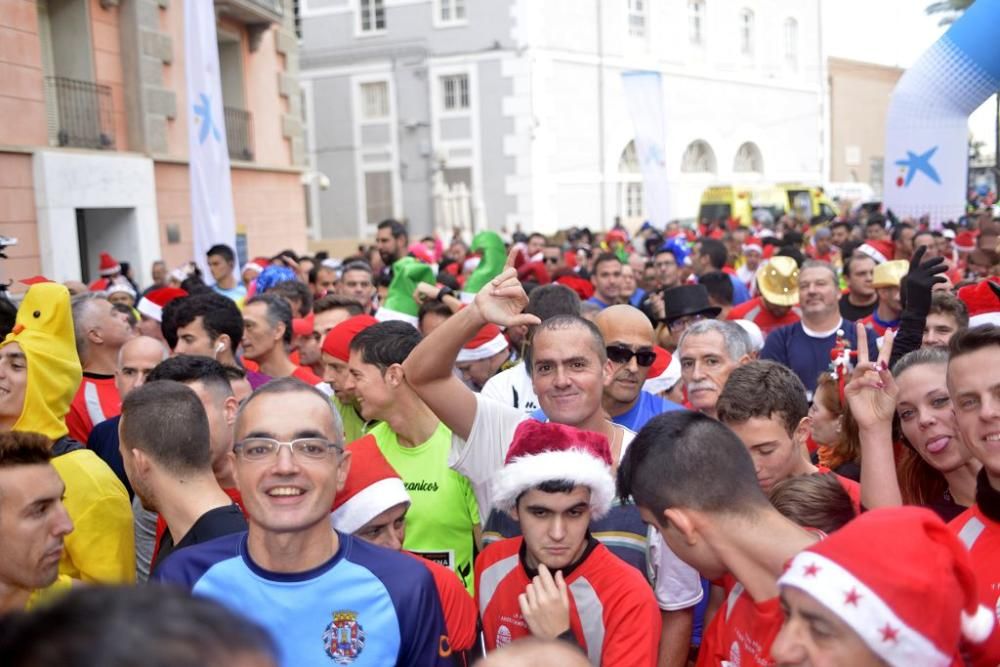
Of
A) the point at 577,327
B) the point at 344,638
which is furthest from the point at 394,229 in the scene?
the point at 344,638

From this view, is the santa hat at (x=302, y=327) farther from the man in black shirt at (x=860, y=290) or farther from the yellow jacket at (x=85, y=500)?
the man in black shirt at (x=860, y=290)

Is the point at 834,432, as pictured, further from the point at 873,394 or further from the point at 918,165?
the point at 918,165

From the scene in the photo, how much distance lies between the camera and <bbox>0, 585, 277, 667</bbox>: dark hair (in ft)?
3.35

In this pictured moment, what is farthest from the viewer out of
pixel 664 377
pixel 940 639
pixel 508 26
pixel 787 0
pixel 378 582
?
pixel 787 0

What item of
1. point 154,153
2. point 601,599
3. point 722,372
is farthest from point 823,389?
point 154,153

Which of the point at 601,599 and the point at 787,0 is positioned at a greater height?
the point at 787,0

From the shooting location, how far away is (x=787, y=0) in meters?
46.5

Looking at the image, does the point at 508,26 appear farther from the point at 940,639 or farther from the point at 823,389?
the point at 940,639

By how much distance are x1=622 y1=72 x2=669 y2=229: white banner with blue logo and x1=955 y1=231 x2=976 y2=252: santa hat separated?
5472 mm

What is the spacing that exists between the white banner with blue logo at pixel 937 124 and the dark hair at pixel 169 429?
11976 millimetres

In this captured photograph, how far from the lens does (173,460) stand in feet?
11.3

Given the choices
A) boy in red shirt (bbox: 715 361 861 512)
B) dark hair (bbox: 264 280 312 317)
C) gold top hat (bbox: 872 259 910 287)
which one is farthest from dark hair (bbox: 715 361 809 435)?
dark hair (bbox: 264 280 312 317)

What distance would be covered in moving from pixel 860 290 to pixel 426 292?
13.4 ft

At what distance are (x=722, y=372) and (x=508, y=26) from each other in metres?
31.8
